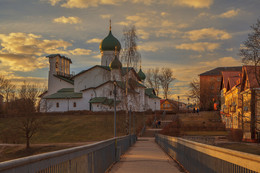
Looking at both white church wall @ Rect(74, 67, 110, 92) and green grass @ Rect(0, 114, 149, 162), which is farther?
white church wall @ Rect(74, 67, 110, 92)

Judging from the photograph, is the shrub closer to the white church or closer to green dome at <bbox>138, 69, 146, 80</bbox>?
the white church

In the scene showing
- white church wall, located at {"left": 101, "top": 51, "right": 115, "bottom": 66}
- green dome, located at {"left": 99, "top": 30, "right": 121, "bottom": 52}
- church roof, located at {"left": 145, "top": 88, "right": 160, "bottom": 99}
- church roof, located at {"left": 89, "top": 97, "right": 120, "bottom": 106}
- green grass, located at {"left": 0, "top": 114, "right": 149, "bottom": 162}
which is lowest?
green grass, located at {"left": 0, "top": 114, "right": 149, "bottom": 162}

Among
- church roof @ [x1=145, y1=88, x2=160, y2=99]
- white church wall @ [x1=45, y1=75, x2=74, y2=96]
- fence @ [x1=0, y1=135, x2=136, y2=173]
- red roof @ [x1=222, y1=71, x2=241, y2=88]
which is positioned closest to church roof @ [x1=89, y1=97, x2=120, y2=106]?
church roof @ [x1=145, y1=88, x2=160, y2=99]

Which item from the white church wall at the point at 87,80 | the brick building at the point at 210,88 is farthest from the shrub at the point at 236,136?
the white church wall at the point at 87,80

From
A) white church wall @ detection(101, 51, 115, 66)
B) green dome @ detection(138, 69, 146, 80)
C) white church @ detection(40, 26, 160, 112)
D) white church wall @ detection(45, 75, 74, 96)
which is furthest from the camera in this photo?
green dome @ detection(138, 69, 146, 80)

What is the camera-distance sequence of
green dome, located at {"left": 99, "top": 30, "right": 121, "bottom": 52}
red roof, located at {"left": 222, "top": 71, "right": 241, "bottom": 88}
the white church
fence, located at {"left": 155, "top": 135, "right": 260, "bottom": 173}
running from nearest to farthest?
fence, located at {"left": 155, "top": 135, "right": 260, "bottom": 173} < red roof, located at {"left": 222, "top": 71, "right": 241, "bottom": 88} < the white church < green dome, located at {"left": 99, "top": 30, "right": 121, "bottom": 52}

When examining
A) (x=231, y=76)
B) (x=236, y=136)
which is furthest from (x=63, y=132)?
(x=236, y=136)

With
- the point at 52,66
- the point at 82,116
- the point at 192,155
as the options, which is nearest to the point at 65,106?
the point at 82,116

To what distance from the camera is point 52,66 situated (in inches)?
3804

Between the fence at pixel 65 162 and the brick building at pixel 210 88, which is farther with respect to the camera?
the brick building at pixel 210 88

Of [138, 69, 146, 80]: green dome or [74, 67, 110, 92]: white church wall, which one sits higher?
[138, 69, 146, 80]: green dome

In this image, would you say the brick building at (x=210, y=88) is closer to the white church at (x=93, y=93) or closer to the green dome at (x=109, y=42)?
the white church at (x=93, y=93)

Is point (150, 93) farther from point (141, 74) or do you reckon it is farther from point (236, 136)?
point (236, 136)

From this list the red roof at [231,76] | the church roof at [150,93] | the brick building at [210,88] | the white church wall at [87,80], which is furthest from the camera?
the church roof at [150,93]
